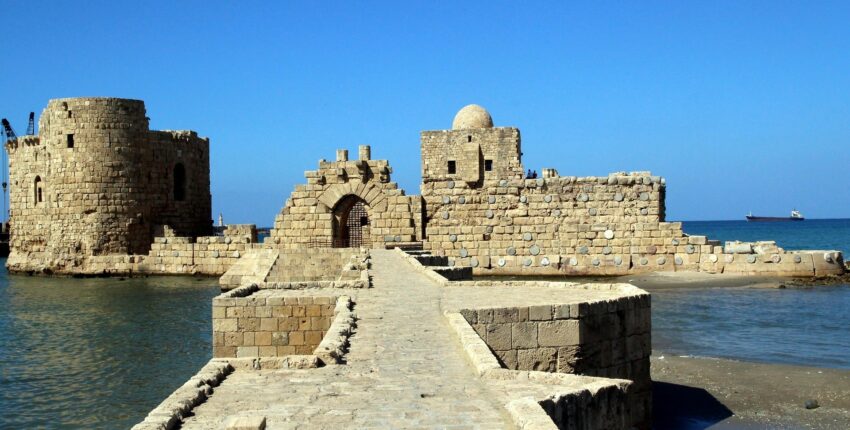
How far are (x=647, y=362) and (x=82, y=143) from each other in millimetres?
20971

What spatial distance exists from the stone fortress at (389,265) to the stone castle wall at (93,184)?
6cm

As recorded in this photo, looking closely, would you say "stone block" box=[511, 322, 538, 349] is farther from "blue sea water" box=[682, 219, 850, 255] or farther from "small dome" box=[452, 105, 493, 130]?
"blue sea water" box=[682, 219, 850, 255]

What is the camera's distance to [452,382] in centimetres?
542

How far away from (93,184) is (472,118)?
13190mm

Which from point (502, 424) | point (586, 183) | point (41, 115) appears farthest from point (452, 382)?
point (41, 115)

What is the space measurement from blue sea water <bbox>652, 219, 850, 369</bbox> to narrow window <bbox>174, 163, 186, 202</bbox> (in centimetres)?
1584

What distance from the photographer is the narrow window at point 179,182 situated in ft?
91.5

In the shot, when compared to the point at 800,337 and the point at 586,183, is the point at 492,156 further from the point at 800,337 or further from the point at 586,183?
the point at 800,337

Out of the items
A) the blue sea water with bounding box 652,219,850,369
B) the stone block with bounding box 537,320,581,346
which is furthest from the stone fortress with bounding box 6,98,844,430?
the blue sea water with bounding box 652,219,850,369

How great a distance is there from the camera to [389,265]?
14.3 metres

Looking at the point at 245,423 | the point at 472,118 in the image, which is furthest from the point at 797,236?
the point at 245,423

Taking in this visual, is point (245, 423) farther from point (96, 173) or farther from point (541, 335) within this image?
point (96, 173)

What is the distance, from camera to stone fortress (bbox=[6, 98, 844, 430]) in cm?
515

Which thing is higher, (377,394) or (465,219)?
(465,219)
